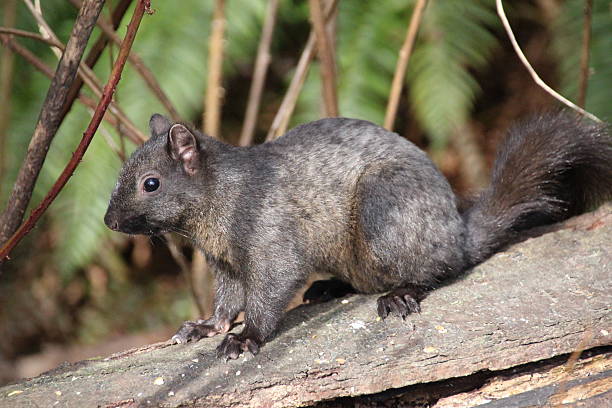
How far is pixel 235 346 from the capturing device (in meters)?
3.29

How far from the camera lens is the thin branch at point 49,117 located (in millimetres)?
2695

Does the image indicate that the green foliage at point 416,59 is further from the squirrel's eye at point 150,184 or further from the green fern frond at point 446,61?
the squirrel's eye at point 150,184

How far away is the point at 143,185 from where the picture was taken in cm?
347

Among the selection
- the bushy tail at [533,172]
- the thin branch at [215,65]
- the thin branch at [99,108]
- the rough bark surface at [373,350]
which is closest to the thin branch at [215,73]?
the thin branch at [215,65]

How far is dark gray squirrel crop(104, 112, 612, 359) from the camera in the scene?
3.49m

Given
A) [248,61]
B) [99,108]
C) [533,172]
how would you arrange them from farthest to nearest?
1. [248,61]
2. [533,172]
3. [99,108]

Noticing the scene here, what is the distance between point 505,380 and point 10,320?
509 cm

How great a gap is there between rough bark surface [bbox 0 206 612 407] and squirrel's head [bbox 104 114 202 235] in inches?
21.8

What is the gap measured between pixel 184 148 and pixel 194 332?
83cm

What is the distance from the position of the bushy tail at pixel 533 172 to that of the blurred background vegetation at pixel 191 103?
1.81 metres

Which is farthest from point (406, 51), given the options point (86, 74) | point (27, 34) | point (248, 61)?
point (248, 61)

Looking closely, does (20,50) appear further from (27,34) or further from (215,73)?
(215,73)

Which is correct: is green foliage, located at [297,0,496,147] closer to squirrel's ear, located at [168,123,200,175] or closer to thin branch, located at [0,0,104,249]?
squirrel's ear, located at [168,123,200,175]

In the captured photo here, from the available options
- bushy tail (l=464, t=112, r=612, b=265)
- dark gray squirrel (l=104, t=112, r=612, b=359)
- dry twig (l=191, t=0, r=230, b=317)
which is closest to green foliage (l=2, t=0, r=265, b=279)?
dry twig (l=191, t=0, r=230, b=317)
